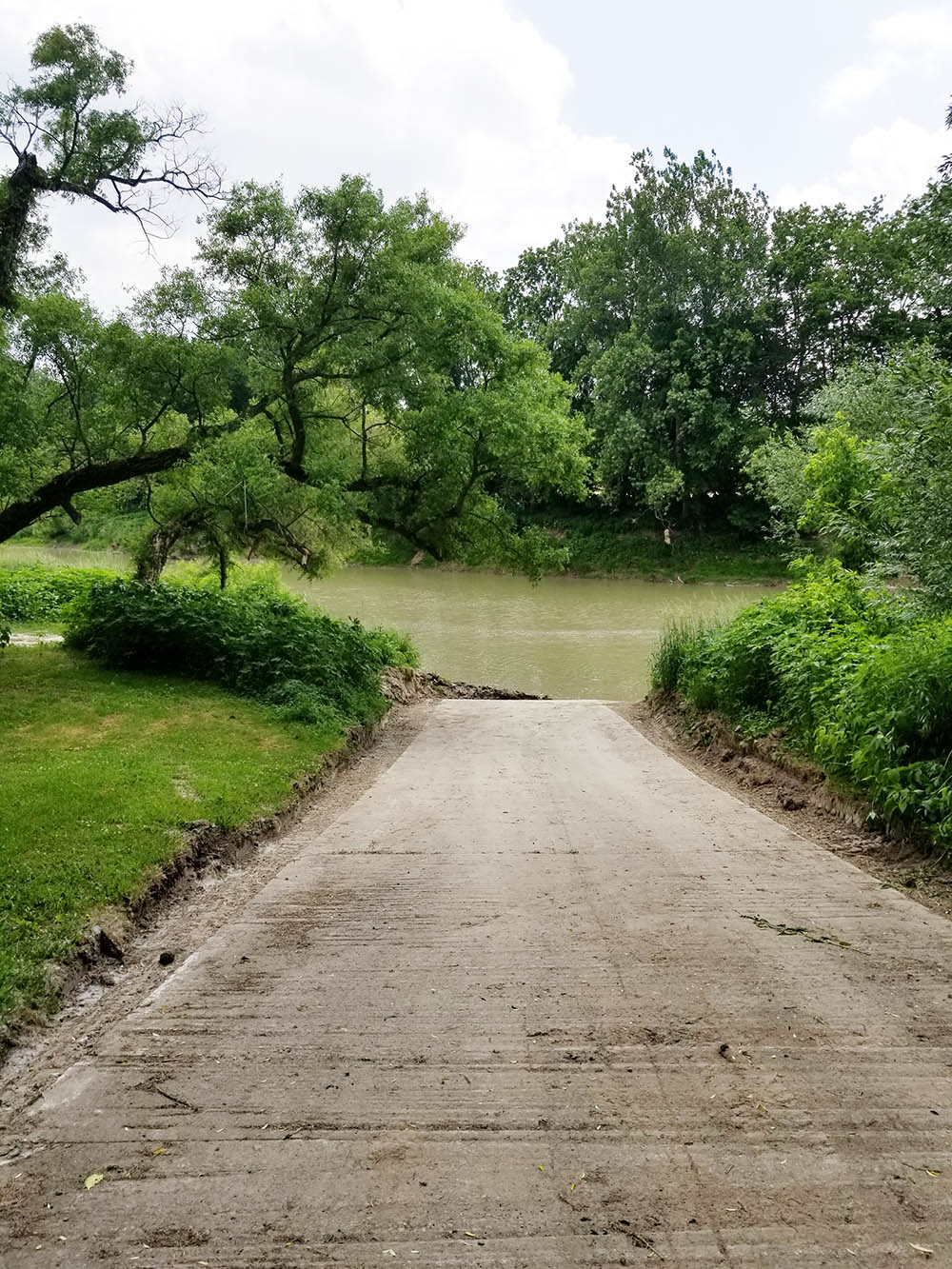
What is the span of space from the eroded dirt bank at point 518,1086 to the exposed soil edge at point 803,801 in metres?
0.51

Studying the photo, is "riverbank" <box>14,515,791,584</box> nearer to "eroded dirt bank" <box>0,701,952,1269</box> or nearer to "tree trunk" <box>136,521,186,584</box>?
"tree trunk" <box>136,521,186,584</box>

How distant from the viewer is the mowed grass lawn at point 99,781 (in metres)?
4.40

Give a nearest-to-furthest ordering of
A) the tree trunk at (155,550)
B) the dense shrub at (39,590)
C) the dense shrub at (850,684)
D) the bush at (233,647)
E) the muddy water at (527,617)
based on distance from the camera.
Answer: the dense shrub at (850,684)
the bush at (233,647)
the tree trunk at (155,550)
the dense shrub at (39,590)
the muddy water at (527,617)

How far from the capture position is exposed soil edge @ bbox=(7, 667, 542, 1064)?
13.2 feet

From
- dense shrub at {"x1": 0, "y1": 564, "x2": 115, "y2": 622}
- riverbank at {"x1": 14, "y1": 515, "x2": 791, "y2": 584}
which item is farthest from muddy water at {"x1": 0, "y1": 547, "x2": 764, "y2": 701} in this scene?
dense shrub at {"x1": 0, "y1": 564, "x2": 115, "y2": 622}

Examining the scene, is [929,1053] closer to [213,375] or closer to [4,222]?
[213,375]

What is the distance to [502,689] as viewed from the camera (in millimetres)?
18906

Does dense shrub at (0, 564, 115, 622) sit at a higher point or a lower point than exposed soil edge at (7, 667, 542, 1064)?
higher

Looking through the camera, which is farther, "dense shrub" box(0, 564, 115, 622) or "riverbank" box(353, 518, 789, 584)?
"riverbank" box(353, 518, 789, 584)

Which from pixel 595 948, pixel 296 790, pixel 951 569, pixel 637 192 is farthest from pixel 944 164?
pixel 637 192

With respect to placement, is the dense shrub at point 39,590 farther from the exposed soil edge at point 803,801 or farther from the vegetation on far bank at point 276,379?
the exposed soil edge at point 803,801

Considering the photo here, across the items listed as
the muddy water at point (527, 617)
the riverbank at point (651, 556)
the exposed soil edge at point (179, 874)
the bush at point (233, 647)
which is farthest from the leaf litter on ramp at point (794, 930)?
the riverbank at point (651, 556)

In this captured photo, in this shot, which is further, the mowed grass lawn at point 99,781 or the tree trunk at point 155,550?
the tree trunk at point 155,550

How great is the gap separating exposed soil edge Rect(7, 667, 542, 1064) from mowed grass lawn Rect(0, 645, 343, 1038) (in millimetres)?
58
